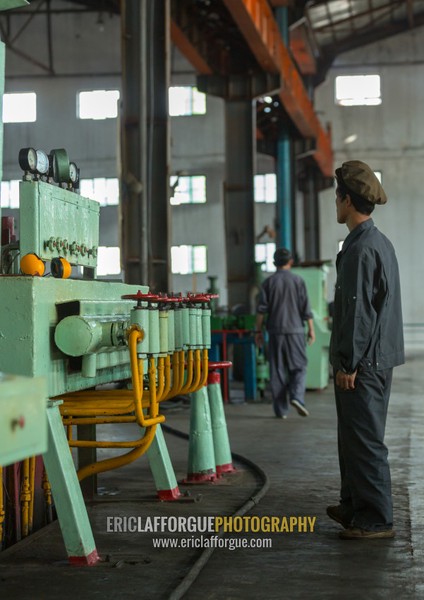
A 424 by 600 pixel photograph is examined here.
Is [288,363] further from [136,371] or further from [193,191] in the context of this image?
[193,191]

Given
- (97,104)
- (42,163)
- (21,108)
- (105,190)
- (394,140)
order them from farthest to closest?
(21,108)
(394,140)
(97,104)
(105,190)
(42,163)

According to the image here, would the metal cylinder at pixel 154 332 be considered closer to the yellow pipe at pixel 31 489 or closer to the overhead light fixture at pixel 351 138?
the yellow pipe at pixel 31 489

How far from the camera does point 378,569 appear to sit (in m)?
3.83

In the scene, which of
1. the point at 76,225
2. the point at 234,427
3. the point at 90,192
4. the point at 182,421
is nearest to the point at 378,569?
the point at 76,225

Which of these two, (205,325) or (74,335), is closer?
(74,335)

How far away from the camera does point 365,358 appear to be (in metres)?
4.32

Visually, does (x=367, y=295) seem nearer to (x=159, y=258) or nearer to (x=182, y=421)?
(x=182, y=421)

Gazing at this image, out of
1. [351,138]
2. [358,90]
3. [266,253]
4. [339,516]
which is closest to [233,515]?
[339,516]

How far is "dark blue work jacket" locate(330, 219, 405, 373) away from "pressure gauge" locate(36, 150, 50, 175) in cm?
144

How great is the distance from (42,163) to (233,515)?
1953 millimetres

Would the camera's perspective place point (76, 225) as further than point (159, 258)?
No

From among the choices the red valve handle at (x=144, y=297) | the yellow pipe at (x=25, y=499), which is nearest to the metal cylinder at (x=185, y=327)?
the red valve handle at (x=144, y=297)

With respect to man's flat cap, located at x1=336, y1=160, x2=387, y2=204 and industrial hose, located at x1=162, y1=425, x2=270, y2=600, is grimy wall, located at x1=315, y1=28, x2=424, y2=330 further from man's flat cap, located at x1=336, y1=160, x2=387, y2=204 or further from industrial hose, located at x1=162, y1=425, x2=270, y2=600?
man's flat cap, located at x1=336, y1=160, x2=387, y2=204

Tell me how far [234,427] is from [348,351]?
4841 mm
